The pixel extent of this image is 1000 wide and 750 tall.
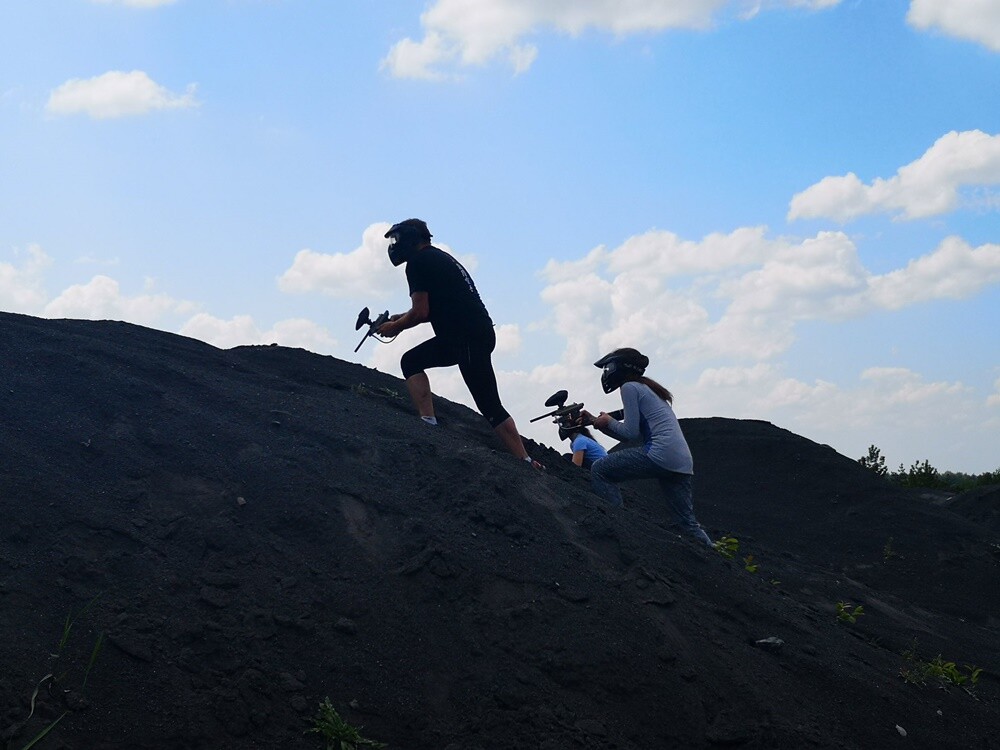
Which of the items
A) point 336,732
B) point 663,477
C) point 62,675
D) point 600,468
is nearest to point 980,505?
point 663,477

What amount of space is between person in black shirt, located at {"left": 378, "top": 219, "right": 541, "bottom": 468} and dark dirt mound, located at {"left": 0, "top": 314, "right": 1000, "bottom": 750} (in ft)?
1.77

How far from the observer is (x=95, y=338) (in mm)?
8547

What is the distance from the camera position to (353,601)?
5574 millimetres

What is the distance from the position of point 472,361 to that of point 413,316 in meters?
0.57

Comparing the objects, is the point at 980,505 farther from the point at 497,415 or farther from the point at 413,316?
the point at 413,316

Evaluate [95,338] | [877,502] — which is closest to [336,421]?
[95,338]

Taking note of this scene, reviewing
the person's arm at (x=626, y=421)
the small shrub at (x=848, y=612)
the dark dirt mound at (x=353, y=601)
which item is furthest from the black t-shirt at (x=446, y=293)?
the small shrub at (x=848, y=612)

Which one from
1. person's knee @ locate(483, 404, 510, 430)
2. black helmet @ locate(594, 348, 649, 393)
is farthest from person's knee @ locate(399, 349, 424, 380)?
black helmet @ locate(594, 348, 649, 393)

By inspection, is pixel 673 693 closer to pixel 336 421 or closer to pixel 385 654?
pixel 385 654

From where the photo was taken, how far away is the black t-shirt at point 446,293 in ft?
27.1

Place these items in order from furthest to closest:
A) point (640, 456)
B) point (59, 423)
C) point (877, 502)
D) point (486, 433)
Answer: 1. point (877, 502)
2. point (486, 433)
3. point (640, 456)
4. point (59, 423)

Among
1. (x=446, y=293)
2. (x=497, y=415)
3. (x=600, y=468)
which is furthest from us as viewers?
(x=600, y=468)

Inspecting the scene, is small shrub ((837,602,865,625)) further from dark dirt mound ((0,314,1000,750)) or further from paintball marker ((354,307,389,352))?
paintball marker ((354,307,389,352))

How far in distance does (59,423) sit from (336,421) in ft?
6.27
